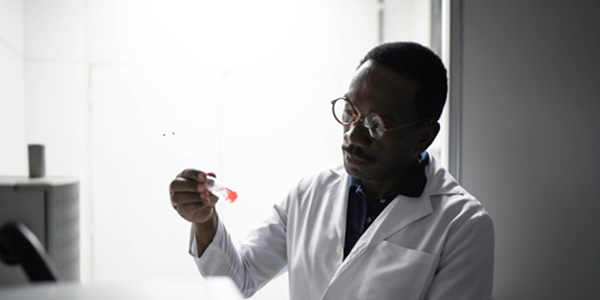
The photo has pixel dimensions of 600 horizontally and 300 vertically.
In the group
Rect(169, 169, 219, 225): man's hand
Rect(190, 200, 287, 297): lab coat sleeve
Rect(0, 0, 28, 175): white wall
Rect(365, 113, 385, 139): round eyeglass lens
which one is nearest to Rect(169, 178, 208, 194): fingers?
Rect(169, 169, 219, 225): man's hand

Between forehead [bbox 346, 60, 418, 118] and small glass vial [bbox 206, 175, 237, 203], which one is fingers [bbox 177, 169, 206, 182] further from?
forehead [bbox 346, 60, 418, 118]

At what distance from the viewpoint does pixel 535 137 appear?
3.82 feet

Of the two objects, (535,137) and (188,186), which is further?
(535,137)

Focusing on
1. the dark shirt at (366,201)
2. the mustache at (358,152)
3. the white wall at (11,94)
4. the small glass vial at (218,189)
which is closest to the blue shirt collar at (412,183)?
the dark shirt at (366,201)

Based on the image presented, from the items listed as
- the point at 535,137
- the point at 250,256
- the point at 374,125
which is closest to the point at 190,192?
the point at 250,256

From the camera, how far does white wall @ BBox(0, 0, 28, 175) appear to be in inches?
39.2

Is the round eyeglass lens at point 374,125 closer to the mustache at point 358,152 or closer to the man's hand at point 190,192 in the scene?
the mustache at point 358,152

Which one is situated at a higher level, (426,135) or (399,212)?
(426,135)

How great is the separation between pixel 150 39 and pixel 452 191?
148 cm

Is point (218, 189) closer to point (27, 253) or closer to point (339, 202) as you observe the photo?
point (339, 202)

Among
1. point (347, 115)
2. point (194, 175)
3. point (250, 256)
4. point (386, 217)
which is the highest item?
point (347, 115)

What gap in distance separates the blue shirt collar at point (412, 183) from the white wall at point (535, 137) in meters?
0.26

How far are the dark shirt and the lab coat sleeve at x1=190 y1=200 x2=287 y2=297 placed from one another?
0.22m

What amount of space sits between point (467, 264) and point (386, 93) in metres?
0.41
